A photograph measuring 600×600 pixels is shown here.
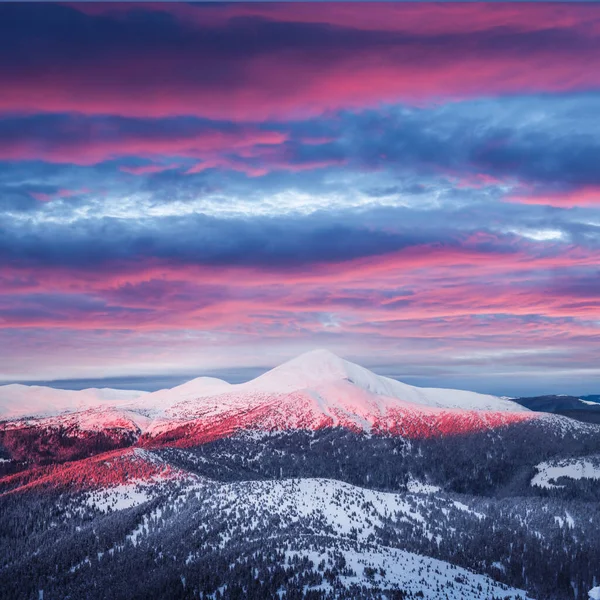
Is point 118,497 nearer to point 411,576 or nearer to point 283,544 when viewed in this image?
point 283,544

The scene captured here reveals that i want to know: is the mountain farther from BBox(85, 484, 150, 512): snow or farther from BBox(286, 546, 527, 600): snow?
BBox(85, 484, 150, 512): snow

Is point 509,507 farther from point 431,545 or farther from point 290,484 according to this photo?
point 290,484

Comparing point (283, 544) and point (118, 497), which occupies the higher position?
point (283, 544)

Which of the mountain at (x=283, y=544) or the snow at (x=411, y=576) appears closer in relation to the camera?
the snow at (x=411, y=576)

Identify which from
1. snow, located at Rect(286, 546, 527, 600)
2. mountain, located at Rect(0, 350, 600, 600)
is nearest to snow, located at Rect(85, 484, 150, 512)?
mountain, located at Rect(0, 350, 600, 600)

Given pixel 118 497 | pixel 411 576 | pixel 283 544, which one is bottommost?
pixel 118 497

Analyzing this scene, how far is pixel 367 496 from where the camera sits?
7392 inches

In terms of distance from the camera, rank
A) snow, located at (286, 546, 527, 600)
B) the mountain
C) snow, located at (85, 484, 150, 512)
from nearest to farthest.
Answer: snow, located at (286, 546, 527, 600) < the mountain < snow, located at (85, 484, 150, 512)

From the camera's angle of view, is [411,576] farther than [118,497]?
No

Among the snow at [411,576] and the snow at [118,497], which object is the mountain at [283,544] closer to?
the snow at [411,576]

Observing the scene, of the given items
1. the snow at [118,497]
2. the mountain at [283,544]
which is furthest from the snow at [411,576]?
the snow at [118,497]

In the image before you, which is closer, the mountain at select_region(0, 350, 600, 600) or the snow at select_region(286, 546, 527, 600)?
the snow at select_region(286, 546, 527, 600)

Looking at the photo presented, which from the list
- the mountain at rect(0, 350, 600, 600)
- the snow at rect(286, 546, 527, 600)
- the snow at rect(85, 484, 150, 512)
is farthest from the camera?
the snow at rect(85, 484, 150, 512)

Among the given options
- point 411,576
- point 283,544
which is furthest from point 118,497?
point 411,576
